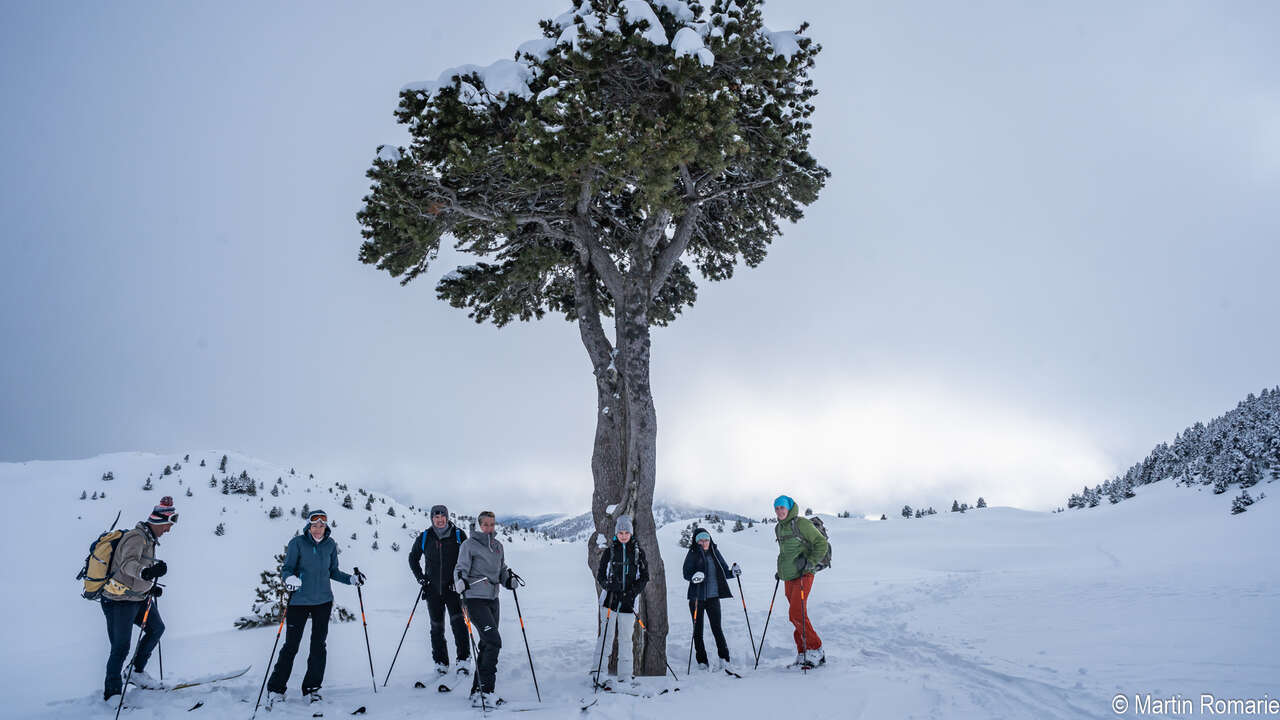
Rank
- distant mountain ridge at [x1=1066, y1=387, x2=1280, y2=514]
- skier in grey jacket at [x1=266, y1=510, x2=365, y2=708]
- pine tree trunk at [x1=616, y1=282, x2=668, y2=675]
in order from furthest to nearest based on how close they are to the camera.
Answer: distant mountain ridge at [x1=1066, y1=387, x2=1280, y2=514] < pine tree trunk at [x1=616, y1=282, x2=668, y2=675] < skier in grey jacket at [x1=266, y1=510, x2=365, y2=708]

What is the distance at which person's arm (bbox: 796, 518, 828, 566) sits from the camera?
8359 mm

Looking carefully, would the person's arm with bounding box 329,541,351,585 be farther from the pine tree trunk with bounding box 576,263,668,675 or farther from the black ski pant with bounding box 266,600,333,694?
the pine tree trunk with bounding box 576,263,668,675

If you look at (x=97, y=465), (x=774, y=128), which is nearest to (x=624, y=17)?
(x=774, y=128)

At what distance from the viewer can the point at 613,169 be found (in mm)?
8312

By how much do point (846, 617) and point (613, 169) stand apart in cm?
978

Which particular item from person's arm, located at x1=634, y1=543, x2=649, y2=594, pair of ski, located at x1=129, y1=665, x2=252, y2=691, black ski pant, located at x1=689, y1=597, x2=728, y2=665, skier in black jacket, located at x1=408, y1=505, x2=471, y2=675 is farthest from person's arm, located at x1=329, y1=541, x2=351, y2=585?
black ski pant, located at x1=689, y1=597, x2=728, y2=665

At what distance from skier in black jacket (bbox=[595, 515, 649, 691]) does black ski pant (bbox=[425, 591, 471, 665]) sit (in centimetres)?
188

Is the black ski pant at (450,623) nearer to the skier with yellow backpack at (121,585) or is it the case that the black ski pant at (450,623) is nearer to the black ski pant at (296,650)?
the black ski pant at (296,650)

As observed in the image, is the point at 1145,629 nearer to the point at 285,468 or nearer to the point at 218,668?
the point at 218,668

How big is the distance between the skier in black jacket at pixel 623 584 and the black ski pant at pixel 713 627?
1.00 meters

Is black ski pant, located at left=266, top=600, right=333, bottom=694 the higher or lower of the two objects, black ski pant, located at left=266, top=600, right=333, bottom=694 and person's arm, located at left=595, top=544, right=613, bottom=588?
the lower

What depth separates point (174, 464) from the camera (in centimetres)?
2605

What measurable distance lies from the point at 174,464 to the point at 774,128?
29769mm

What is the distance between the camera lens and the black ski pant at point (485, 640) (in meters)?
6.71
